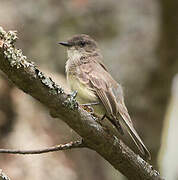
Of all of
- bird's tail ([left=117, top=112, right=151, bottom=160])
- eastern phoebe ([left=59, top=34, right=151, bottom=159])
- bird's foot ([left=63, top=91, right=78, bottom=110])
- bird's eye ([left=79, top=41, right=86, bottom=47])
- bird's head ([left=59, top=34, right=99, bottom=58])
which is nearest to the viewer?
bird's foot ([left=63, top=91, right=78, bottom=110])

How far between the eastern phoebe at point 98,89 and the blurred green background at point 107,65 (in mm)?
366

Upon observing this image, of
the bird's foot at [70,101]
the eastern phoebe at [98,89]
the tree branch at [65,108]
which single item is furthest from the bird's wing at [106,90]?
the bird's foot at [70,101]

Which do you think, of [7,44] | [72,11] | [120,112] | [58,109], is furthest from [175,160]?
[72,11]

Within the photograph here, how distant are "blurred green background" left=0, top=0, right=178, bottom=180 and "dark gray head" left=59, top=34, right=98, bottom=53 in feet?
2.70

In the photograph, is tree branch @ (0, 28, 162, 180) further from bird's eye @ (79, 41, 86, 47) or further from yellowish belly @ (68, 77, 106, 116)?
bird's eye @ (79, 41, 86, 47)

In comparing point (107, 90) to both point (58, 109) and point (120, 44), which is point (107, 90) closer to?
point (58, 109)

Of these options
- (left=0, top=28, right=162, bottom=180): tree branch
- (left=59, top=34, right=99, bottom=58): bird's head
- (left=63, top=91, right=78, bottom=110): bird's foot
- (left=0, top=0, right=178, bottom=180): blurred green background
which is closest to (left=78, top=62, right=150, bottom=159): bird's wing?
(left=0, top=0, right=178, bottom=180): blurred green background

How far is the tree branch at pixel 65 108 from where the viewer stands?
2586 mm

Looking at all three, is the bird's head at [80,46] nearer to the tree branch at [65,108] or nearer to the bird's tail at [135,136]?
the bird's tail at [135,136]

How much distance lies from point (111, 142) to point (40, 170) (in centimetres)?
259

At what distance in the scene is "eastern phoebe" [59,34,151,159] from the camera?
400 centimetres

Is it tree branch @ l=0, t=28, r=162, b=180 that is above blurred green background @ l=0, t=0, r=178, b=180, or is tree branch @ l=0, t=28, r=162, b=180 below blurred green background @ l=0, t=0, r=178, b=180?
below

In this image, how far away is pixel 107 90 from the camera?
14.2 feet

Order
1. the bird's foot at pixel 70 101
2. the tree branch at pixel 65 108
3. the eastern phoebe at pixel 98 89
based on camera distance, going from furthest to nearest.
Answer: the eastern phoebe at pixel 98 89, the bird's foot at pixel 70 101, the tree branch at pixel 65 108
